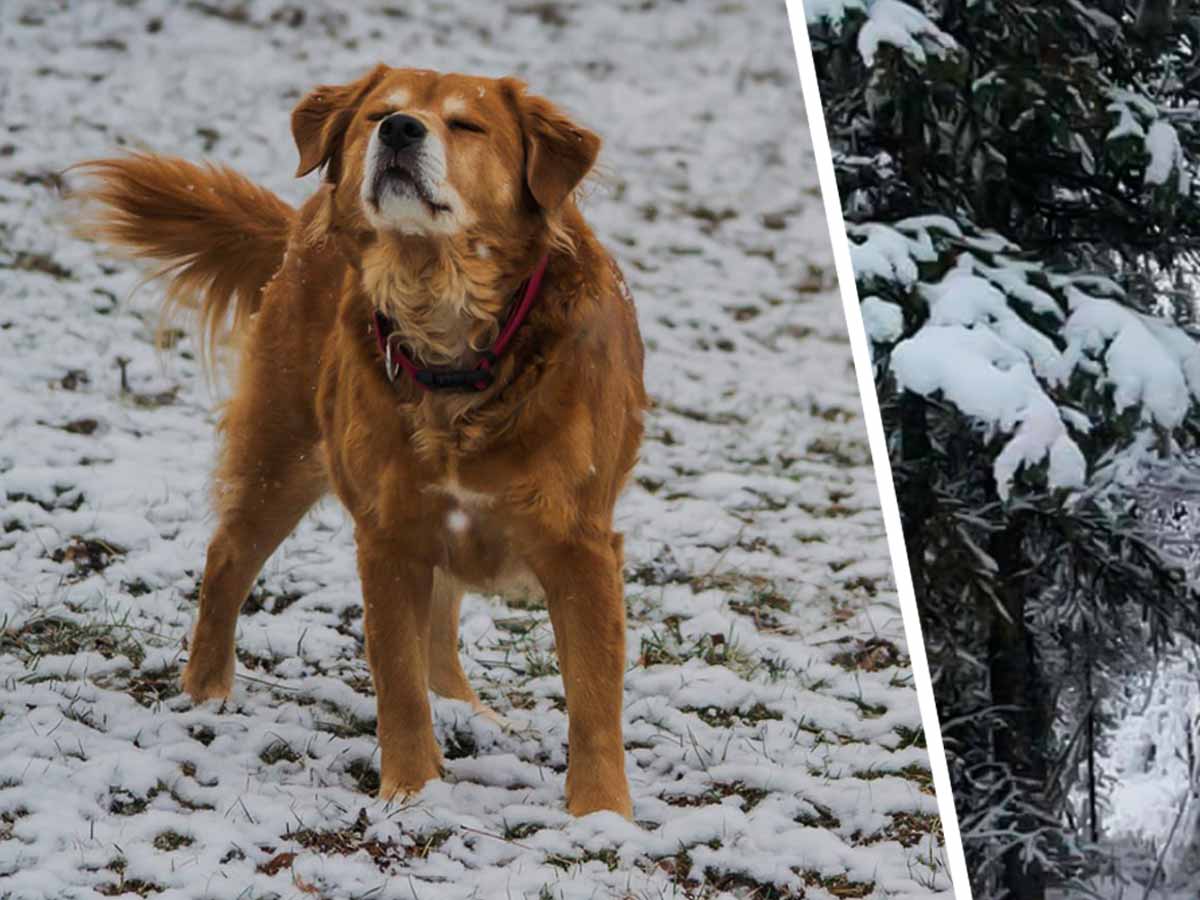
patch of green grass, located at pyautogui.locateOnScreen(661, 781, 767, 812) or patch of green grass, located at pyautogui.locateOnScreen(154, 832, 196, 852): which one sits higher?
patch of green grass, located at pyautogui.locateOnScreen(661, 781, 767, 812)

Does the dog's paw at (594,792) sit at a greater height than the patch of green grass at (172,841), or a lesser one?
greater

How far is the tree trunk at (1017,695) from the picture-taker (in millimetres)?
2998

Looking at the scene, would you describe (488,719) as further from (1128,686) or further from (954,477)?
(1128,686)

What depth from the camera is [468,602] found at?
9.83 feet

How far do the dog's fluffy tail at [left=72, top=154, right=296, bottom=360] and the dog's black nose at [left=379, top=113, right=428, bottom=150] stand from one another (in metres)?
0.70

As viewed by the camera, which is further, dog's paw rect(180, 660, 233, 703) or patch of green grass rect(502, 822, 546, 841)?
dog's paw rect(180, 660, 233, 703)

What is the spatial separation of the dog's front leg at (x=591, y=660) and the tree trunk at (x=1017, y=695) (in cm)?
108

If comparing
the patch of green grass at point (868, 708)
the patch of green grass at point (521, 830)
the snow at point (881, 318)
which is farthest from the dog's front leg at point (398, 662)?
the snow at point (881, 318)

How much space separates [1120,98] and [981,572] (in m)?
0.97

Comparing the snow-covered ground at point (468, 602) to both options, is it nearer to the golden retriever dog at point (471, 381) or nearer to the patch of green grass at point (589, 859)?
the patch of green grass at point (589, 859)

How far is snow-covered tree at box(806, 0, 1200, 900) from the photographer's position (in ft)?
9.08

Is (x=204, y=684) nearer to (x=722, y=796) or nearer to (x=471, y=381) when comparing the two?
(x=471, y=381)

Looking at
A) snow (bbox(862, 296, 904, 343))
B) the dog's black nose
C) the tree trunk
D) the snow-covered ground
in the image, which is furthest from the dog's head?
the tree trunk

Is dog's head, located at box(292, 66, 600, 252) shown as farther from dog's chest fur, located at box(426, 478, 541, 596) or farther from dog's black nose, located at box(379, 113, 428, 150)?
dog's chest fur, located at box(426, 478, 541, 596)
